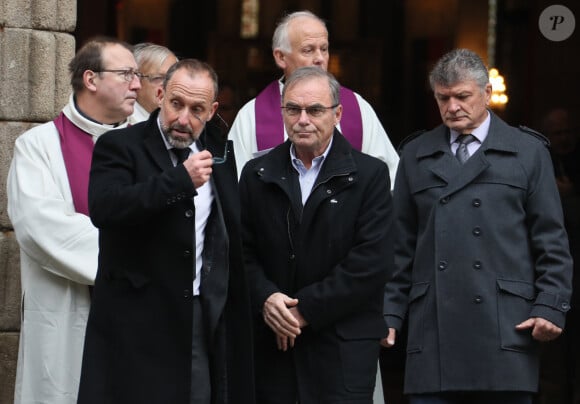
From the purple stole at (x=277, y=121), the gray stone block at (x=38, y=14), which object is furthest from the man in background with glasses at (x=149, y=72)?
the purple stole at (x=277, y=121)

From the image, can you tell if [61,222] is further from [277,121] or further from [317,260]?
[277,121]

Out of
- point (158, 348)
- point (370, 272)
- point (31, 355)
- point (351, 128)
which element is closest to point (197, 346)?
point (158, 348)

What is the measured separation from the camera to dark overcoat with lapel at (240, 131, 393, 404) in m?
5.27

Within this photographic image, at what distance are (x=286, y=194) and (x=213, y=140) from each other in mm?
397

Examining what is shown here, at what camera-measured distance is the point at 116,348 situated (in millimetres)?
4969

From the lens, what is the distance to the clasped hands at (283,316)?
17.2ft

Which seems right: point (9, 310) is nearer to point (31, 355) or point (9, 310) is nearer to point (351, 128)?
point (31, 355)

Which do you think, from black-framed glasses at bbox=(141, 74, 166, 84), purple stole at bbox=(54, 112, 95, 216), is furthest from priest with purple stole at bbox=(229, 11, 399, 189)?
purple stole at bbox=(54, 112, 95, 216)

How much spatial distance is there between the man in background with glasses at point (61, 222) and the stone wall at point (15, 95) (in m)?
0.58

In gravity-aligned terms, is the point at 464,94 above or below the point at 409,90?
below

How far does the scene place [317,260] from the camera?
17.5 feet

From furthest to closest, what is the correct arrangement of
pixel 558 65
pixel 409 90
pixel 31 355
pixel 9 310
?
1. pixel 409 90
2. pixel 558 65
3. pixel 9 310
4. pixel 31 355

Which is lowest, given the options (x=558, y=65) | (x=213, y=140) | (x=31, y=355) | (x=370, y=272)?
(x=31, y=355)

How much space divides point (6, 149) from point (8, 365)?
103 cm
